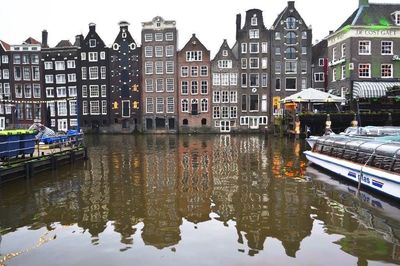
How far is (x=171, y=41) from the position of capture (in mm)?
65188

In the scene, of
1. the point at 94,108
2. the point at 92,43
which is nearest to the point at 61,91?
the point at 94,108

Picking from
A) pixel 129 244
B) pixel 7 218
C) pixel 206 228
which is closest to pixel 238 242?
pixel 206 228

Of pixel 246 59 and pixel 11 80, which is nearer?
pixel 246 59

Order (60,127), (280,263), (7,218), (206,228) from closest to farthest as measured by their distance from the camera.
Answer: (280,263) → (206,228) → (7,218) → (60,127)

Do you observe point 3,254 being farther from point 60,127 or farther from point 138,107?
point 60,127

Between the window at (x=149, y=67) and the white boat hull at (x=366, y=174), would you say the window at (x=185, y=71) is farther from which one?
the white boat hull at (x=366, y=174)

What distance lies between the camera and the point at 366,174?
598 inches

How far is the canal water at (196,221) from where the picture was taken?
877 centimetres

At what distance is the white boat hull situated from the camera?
522 inches

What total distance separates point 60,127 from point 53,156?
50339 mm

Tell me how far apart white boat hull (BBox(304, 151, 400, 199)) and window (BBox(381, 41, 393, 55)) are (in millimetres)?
36358

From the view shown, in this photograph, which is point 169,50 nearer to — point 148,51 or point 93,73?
point 148,51

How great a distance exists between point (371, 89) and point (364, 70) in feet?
13.0

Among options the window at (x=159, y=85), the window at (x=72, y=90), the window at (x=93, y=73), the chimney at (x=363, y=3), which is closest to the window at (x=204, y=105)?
the window at (x=159, y=85)
